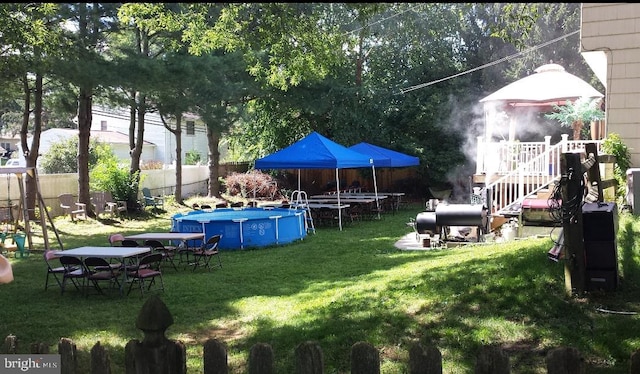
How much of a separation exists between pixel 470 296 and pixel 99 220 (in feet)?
51.8

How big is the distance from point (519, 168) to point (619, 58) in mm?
3335

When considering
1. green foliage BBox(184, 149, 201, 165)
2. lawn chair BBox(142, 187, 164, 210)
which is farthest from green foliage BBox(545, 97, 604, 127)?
green foliage BBox(184, 149, 201, 165)

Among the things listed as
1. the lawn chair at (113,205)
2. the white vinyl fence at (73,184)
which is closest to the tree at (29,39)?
the white vinyl fence at (73,184)

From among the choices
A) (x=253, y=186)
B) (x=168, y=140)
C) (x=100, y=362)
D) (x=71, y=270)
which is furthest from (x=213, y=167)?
(x=100, y=362)

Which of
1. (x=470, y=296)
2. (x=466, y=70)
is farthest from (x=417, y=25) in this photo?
(x=470, y=296)

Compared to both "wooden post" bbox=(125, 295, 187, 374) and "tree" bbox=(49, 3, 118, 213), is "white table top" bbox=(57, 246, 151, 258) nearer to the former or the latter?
"tree" bbox=(49, 3, 118, 213)

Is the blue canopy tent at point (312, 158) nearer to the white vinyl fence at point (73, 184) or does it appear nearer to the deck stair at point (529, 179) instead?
the deck stair at point (529, 179)

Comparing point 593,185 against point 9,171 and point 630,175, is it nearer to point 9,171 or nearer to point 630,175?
point 630,175

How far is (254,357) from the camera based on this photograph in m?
2.73

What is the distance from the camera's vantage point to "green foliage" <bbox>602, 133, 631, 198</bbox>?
430 inches

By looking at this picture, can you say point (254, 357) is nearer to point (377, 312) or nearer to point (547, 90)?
point (377, 312)

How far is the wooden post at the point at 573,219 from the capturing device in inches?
206

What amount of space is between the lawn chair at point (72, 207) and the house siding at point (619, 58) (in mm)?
15054

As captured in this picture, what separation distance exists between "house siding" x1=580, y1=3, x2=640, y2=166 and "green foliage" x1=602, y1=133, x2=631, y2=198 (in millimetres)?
273
